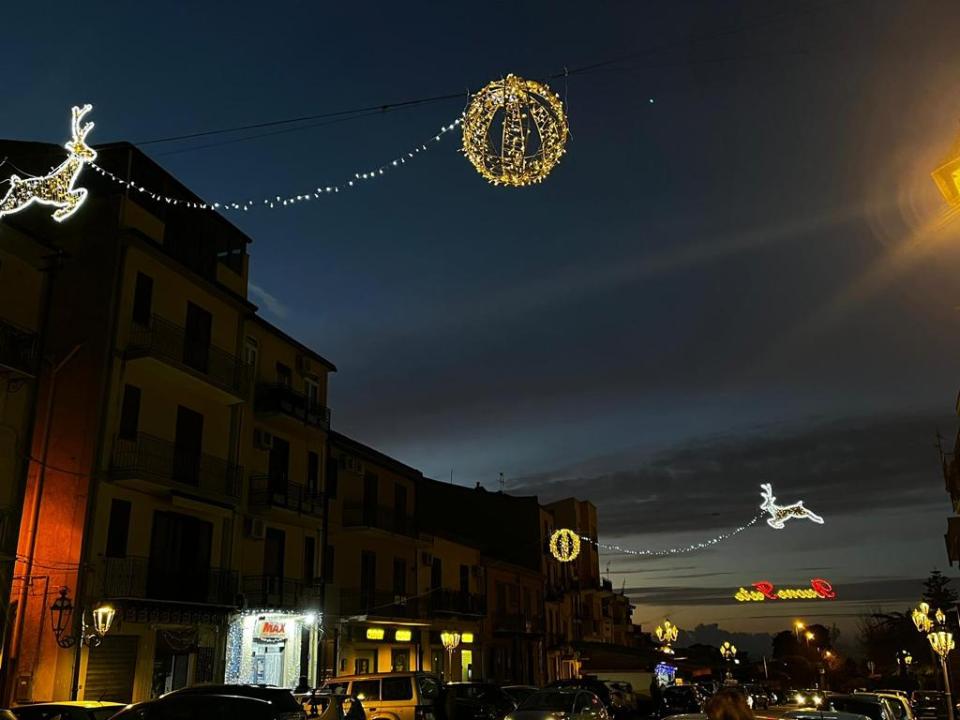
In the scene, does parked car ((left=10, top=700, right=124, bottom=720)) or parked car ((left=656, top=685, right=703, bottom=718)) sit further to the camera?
parked car ((left=656, top=685, right=703, bottom=718))

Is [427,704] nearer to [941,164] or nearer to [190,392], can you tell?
[190,392]

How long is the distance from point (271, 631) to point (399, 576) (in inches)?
408

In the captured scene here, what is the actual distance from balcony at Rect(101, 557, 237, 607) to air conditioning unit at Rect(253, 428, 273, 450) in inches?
178

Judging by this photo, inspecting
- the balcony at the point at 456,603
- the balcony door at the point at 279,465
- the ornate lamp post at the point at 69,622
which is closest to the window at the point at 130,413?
the ornate lamp post at the point at 69,622

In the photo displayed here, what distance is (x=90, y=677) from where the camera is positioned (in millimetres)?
19359

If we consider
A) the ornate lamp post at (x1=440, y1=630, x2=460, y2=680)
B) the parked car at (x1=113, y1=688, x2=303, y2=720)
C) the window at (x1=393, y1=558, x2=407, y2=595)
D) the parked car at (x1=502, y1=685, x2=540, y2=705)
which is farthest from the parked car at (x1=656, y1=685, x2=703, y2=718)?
the parked car at (x1=113, y1=688, x2=303, y2=720)

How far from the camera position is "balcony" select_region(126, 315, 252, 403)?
2212 cm

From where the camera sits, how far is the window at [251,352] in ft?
89.5

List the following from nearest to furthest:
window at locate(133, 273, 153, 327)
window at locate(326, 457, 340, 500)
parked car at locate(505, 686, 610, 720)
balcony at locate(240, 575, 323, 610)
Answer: parked car at locate(505, 686, 610, 720) → window at locate(133, 273, 153, 327) → balcony at locate(240, 575, 323, 610) → window at locate(326, 457, 340, 500)

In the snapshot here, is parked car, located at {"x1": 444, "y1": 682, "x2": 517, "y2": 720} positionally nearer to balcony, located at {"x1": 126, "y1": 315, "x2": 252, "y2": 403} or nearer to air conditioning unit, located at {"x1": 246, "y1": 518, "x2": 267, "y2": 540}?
air conditioning unit, located at {"x1": 246, "y1": 518, "x2": 267, "y2": 540}

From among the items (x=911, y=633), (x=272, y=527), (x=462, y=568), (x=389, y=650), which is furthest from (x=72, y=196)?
(x=911, y=633)

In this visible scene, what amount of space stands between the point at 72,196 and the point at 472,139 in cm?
654

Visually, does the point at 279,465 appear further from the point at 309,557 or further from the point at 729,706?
the point at 729,706

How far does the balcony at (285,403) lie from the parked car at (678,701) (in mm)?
17480
